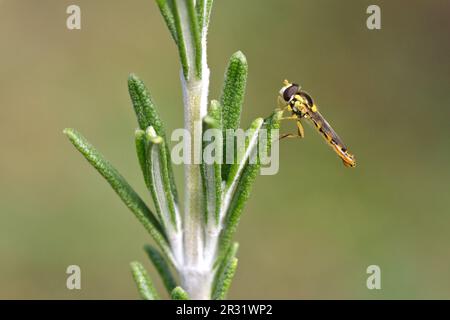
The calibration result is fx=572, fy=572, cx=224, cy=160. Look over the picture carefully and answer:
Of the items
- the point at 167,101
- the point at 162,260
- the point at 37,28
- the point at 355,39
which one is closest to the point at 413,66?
the point at 355,39

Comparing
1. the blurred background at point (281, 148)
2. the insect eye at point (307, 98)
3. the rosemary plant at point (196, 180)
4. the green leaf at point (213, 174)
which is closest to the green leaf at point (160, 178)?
the rosemary plant at point (196, 180)

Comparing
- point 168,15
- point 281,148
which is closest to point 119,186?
Answer: point 168,15

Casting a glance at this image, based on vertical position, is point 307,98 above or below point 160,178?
above

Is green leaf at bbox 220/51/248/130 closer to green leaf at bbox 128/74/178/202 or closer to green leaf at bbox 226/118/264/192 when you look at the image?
green leaf at bbox 226/118/264/192

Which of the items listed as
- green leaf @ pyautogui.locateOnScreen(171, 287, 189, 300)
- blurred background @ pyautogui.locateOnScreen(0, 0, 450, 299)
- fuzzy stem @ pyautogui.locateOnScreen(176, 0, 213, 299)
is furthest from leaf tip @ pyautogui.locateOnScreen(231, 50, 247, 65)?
blurred background @ pyautogui.locateOnScreen(0, 0, 450, 299)

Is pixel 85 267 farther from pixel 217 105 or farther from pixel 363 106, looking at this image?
pixel 217 105

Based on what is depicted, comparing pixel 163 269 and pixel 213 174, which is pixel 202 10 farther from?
pixel 163 269
